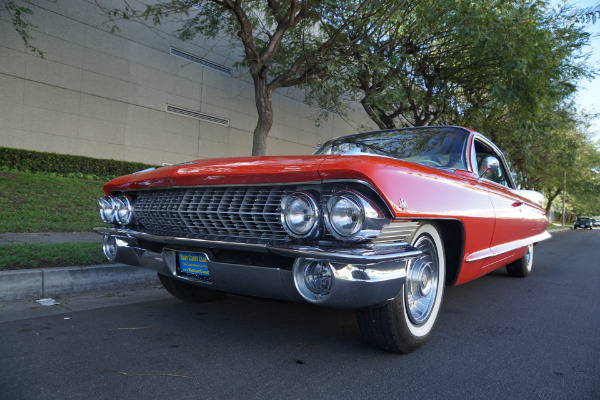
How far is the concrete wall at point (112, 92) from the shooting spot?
1145 cm

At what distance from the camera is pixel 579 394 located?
2205 millimetres

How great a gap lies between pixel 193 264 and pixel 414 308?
1.47 metres

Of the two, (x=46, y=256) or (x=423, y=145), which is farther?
(x=46, y=256)

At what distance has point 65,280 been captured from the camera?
13.4 feet

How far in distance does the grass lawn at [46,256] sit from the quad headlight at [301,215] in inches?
125

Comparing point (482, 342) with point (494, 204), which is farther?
point (494, 204)

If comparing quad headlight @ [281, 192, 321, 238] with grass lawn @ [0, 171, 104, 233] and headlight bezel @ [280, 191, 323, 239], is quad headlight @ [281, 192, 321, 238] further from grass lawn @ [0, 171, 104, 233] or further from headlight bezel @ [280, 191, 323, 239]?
grass lawn @ [0, 171, 104, 233]

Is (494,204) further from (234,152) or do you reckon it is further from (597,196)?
(597,196)

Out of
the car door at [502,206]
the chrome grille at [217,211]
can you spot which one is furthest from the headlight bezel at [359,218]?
the car door at [502,206]

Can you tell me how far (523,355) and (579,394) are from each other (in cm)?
56

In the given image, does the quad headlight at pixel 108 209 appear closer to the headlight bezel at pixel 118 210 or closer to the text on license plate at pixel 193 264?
the headlight bezel at pixel 118 210

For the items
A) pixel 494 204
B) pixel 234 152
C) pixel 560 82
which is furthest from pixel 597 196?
pixel 494 204

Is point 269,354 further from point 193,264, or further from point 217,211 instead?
point 217,211

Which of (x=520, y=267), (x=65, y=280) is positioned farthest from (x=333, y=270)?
(x=520, y=267)
